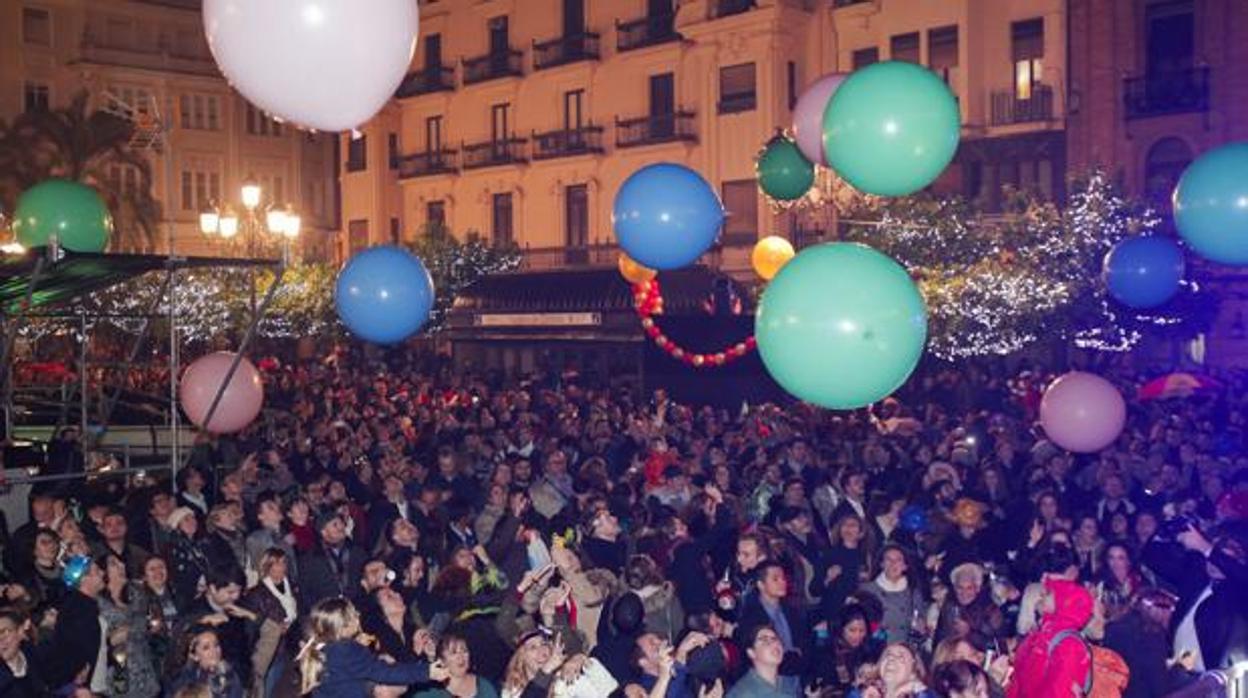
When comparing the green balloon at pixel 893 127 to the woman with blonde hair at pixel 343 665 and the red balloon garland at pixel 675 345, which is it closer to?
the woman with blonde hair at pixel 343 665

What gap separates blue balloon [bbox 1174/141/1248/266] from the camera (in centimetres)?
865

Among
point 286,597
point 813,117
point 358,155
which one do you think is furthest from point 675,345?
point 358,155

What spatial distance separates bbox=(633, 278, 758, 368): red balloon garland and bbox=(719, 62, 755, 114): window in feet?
28.5

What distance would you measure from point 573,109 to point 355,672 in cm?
3179

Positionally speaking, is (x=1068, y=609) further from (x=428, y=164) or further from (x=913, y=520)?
(x=428, y=164)

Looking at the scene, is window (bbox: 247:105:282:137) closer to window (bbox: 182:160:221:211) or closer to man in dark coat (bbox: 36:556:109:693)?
window (bbox: 182:160:221:211)

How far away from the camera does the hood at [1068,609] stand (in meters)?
5.84

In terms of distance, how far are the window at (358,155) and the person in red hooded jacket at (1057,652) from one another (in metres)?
40.4

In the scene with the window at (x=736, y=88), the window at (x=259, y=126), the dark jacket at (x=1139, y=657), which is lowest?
the dark jacket at (x=1139, y=657)

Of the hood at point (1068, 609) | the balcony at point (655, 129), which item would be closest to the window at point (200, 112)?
the balcony at point (655, 129)

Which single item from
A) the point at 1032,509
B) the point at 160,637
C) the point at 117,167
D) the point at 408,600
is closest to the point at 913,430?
the point at 1032,509

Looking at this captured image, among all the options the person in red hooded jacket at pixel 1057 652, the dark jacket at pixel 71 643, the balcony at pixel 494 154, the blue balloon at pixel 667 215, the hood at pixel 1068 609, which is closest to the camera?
the person in red hooded jacket at pixel 1057 652

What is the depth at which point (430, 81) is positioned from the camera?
40719mm

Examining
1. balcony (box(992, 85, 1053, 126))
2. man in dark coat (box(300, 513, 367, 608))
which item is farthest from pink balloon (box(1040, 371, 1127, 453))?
balcony (box(992, 85, 1053, 126))
